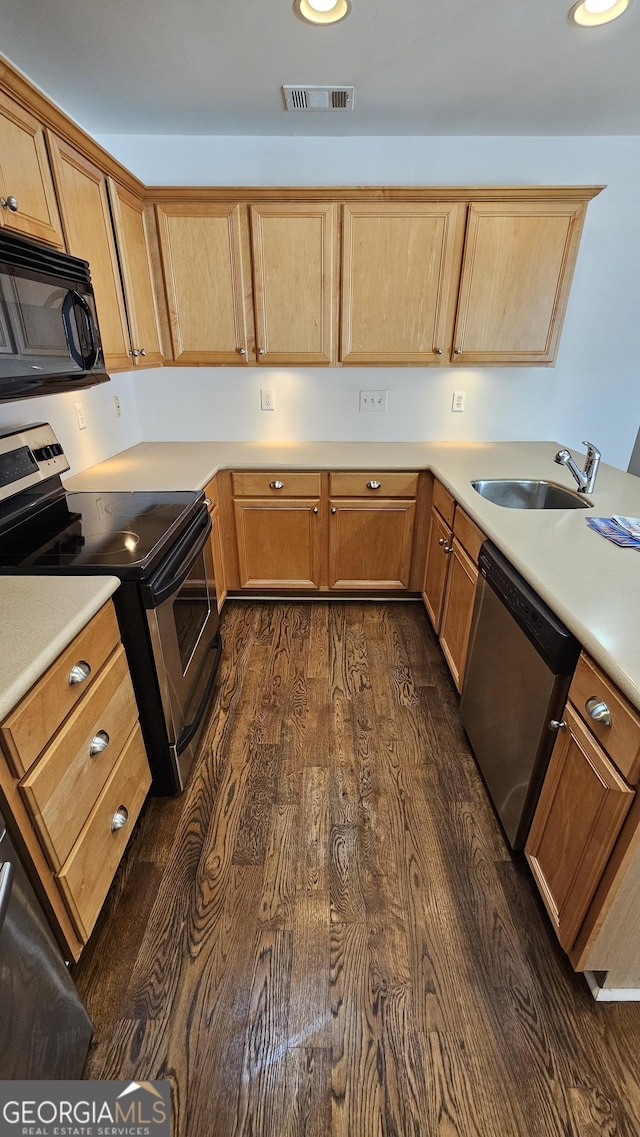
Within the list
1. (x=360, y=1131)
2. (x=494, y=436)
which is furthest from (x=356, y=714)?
(x=494, y=436)

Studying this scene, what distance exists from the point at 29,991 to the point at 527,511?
178 cm

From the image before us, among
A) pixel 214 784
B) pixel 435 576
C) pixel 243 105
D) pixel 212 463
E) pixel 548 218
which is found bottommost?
pixel 214 784

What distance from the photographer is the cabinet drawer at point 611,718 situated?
935 mm

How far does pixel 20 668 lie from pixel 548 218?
2.81m

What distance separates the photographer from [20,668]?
3.12 feet

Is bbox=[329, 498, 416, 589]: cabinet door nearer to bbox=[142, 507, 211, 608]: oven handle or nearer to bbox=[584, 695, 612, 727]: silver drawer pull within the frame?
bbox=[142, 507, 211, 608]: oven handle

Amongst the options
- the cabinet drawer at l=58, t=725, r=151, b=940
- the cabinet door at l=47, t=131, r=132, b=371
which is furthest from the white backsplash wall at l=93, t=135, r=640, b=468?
the cabinet drawer at l=58, t=725, r=151, b=940

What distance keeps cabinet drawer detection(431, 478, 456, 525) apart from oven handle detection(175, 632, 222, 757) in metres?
1.21

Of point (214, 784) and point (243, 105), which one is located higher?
point (243, 105)

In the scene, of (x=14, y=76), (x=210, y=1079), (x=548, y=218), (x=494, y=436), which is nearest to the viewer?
(x=210, y=1079)

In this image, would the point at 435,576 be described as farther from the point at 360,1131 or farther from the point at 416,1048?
the point at 360,1131

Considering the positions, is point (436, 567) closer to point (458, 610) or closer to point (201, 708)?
point (458, 610)

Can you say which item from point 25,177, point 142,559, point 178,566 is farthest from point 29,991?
point 25,177

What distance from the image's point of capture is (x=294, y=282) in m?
2.44
